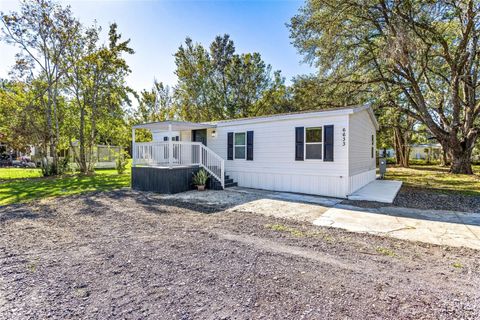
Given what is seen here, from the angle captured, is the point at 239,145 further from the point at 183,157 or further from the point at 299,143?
the point at 299,143

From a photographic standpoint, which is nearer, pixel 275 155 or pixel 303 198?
pixel 303 198

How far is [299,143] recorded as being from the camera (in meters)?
9.22

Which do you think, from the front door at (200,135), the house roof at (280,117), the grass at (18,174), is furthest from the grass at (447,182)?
the grass at (18,174)

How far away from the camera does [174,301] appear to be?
253 centimetres

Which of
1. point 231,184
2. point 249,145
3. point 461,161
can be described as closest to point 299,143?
point 249,145

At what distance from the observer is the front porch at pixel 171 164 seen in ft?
31.1

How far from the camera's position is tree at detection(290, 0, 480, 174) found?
11383mm

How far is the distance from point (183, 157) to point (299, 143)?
4699 mm

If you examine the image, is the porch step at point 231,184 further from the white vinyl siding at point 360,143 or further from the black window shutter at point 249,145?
the white vinyl siding at point 360,143

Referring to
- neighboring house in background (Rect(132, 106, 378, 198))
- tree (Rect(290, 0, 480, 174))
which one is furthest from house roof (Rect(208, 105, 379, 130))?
tree (Rect(290, 0, 480, 174))

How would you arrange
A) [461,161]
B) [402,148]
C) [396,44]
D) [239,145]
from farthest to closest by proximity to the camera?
1. [402,148]
2. [461,161]
3. [239,145]
4. [396,44]

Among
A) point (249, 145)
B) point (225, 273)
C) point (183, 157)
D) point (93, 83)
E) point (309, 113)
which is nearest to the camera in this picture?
point (225, 273)

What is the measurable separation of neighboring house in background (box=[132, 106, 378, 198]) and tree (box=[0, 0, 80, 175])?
8.96 metres

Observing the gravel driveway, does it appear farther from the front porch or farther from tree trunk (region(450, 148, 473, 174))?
tree trunk (region(450, 148, 473, 174))
